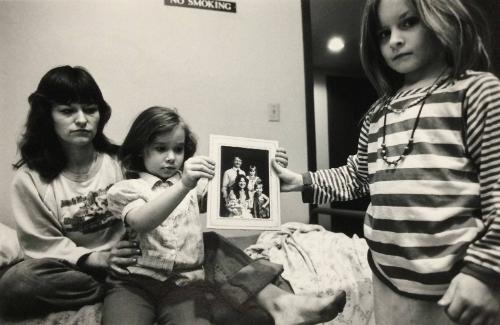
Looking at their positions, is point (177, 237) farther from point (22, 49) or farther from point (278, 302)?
point (22, 49)

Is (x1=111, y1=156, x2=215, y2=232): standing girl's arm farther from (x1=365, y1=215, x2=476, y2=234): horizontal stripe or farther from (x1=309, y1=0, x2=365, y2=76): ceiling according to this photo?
(x1=309, y1=0, x2=365, y2=76): ceiling

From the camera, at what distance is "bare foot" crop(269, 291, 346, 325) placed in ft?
2.02

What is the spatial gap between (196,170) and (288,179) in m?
0.17

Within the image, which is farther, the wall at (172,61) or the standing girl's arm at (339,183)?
the wall at (172,61)

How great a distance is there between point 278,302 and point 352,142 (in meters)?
1.17

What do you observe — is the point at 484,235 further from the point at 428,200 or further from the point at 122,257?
the point at 122,257

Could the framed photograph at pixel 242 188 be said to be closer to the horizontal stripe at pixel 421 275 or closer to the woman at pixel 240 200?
the woman at pixel 240 200

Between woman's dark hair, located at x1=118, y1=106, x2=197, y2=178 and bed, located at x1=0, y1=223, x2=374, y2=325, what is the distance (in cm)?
30

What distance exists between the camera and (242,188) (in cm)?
64

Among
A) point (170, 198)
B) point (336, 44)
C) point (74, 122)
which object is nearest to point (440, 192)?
point (170, 198)

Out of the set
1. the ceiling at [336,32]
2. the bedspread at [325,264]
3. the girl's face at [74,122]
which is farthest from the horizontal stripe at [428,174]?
the ceiling at [336,32]

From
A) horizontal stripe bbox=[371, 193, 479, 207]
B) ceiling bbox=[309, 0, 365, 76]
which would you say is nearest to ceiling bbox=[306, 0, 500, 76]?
ceiling bbox=[309, 0, 365, 76]

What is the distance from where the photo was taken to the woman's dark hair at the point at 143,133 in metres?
0.74

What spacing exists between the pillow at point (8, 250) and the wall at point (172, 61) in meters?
0.29
